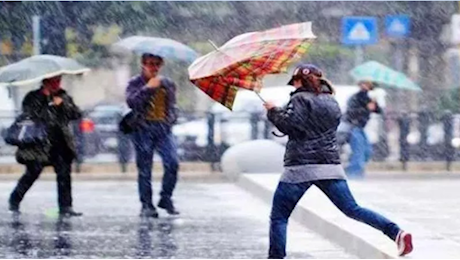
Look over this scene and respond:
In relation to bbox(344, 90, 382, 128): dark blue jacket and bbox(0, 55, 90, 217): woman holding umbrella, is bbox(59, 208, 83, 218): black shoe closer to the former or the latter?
bbox(0, 55, 90, 217): woman holding umbrella

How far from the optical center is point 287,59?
10.1 metres

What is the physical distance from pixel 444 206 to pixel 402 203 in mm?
492

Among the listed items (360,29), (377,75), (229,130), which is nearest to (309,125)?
(377,75)

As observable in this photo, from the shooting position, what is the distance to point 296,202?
9.95 m

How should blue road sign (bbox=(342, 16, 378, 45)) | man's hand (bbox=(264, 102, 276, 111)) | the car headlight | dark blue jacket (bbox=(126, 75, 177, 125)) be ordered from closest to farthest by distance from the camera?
man's hand (bbox=(264, 102, 276, 111)) → dark blue jacket (bbox=(126, 75, 177, 125)) → the car headlight → blue road sign (bbox=(342, 16, 378, 45))

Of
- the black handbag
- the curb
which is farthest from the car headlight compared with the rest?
the black handbag

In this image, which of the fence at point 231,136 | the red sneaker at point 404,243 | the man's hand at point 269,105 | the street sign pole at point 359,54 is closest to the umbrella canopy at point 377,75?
the fence at point 231,136

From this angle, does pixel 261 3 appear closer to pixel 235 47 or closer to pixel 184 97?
pixel 184 97

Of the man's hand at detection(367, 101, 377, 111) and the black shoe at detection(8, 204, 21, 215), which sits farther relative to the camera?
the man's hand at detection(367, 101, 377, 111)

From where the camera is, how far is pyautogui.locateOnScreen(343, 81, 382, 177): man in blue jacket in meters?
19.9

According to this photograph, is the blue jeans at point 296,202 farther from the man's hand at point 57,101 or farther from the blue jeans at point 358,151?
the blue jeans at point 358,151

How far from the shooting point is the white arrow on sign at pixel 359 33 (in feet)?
83.8

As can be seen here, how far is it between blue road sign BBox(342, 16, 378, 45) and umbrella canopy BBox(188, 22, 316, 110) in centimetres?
1536

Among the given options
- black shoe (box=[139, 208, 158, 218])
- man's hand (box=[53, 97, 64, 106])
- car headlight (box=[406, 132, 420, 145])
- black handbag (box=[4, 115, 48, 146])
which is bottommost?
black shoe (box=[139, 208, 158, 218])
